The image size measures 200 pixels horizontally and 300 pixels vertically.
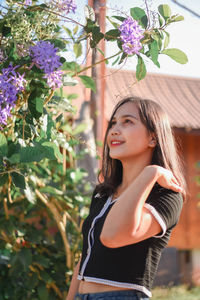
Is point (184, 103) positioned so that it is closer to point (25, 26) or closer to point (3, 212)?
point (3, 212)

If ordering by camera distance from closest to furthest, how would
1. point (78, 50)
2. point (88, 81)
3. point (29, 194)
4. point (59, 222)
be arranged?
1. point (88, 81)
2. point (78, 50)
3. point (29, 194)
4. point (59, 222)

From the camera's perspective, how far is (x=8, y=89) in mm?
1694

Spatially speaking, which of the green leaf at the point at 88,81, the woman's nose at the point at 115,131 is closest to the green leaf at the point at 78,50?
the green leaf at the point at 88,81

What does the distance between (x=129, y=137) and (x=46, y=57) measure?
0.42 m

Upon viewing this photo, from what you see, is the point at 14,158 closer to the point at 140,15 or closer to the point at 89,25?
the point at 89,25

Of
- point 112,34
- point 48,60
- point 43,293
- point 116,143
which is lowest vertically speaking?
point 43,293

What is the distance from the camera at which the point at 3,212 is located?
11.3ft

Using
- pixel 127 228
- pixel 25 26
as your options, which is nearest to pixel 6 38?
pixel 25 26

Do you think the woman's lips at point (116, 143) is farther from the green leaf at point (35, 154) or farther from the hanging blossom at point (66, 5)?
the hanging blossom at point (66, 5)

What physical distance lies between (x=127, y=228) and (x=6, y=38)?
37.6 inches

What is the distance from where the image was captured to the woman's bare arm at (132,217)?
150cm

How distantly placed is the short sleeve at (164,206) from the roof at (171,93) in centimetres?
524

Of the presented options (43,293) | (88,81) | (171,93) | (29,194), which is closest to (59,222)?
(43,293)

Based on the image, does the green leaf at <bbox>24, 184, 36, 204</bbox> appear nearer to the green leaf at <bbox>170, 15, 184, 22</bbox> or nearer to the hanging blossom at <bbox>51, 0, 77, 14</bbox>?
the hanging blossom at <bbox>51, 0, 77, 14</bbox>
